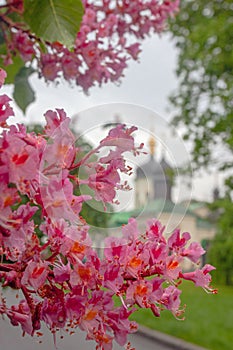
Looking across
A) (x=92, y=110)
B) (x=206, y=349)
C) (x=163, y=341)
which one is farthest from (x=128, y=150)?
(x=163, y=341)

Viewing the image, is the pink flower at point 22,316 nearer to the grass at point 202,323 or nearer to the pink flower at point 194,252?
the pink flower at point 194,252

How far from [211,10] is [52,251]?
6.97 m

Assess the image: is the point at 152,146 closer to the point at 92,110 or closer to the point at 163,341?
the point at 92,110

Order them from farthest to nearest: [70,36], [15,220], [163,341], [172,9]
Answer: [163,341] < [172,9] < [70,36] < [15,220]

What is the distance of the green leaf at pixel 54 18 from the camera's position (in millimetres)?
693

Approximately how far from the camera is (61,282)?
39 cm

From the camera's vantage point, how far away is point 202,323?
227 inches

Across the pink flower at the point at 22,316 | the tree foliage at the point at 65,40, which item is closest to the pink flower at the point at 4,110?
the pink flower at the point at 22,316

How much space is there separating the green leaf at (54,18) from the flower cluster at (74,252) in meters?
0.34

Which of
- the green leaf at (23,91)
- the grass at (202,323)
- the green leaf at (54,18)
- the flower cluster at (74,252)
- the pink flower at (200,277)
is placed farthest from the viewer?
the grass at (202,323)

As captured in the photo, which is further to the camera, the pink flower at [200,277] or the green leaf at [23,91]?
the green leaf at [23,91]

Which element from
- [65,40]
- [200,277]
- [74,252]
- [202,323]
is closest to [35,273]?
[74,252]

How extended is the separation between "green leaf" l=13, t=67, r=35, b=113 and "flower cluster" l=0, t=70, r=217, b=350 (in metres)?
0.55

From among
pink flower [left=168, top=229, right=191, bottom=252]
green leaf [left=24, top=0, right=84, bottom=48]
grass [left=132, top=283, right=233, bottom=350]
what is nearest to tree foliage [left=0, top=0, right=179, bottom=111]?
green leaf [left=24, top=0, right=84, bottom=48]
